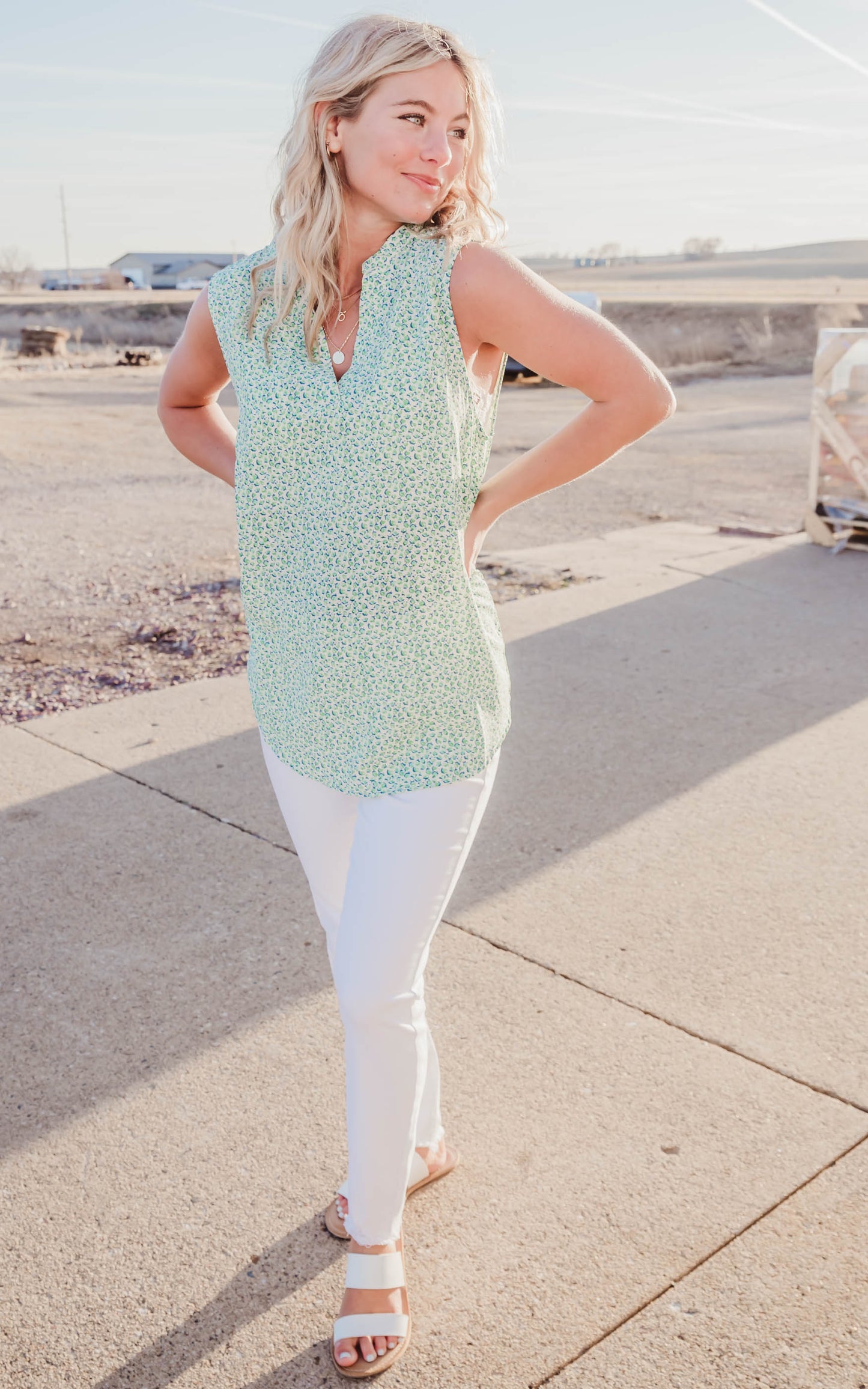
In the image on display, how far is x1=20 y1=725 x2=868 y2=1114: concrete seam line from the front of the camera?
262cm

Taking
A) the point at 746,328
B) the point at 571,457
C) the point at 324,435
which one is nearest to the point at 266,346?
the point at 324,435

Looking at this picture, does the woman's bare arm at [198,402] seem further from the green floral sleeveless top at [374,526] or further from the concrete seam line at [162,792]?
the concrete seam line at [162,792]

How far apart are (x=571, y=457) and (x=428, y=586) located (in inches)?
14.5

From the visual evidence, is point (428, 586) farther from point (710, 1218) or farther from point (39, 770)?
point (39, 770)

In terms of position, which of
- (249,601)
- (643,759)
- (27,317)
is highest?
(249,601)

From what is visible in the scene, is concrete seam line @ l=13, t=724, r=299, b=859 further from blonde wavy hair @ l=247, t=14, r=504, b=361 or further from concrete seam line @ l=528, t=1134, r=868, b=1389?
blonde wavy hair @ l=247, t=14, r=504, b=361

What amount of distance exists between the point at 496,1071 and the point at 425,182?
69.6 inches

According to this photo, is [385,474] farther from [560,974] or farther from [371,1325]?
[560,974]

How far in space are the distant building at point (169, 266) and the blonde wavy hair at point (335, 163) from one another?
116m

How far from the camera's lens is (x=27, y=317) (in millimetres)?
51094

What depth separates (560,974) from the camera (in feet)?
9.95

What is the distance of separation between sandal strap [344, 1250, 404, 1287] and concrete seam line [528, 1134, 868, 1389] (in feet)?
0.84

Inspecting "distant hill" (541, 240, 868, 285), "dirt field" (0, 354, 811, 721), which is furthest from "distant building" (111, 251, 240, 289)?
"dirt field" (0, 354, 811, 721)

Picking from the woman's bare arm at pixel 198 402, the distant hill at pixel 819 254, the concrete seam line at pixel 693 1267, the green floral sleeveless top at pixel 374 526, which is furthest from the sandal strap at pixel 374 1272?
the distant hill at pixel 819 254
